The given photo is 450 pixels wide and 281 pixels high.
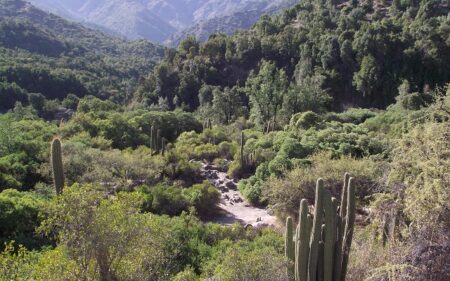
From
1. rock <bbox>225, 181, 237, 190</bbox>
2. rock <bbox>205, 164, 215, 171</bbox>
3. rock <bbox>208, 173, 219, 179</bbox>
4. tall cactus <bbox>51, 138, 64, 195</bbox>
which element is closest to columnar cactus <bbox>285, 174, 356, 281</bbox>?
tall cactus <bbox>51, 138, 64, 195</bbox>

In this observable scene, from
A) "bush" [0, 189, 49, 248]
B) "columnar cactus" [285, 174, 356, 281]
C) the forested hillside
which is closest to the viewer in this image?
"columnar cactus" [285, 174, 356, 281]

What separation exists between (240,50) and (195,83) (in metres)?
8.89

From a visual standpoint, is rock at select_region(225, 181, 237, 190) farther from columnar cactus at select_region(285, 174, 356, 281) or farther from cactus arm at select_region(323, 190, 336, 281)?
cactus arm at select_region(323, 190, 336, 281)

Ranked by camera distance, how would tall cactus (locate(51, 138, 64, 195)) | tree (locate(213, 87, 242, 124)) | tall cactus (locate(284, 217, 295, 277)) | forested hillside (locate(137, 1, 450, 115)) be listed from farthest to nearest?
forested hillside (locate(137, 1, 450, 115))
tree (locate(213, 87, 242, 124))
tall cactus (locate(51, 138, 64, 195))
tall cactus (locate(284, 217, 295, 277))

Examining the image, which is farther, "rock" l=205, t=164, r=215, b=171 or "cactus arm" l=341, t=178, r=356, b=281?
"rock" l=205, t=164, r=215, b=171

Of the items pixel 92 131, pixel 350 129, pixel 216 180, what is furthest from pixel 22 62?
pixel 350 129

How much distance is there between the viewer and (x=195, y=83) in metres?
65.8

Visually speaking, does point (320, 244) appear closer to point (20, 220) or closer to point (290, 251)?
point (290, 251)

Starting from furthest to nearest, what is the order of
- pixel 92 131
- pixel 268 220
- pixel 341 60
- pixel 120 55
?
pixel 120 55
pixel 341 60
pixel 92 131
pixel 268 220

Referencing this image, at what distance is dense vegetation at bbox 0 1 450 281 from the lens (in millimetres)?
10219

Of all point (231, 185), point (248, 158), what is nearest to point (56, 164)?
point (231, 185)

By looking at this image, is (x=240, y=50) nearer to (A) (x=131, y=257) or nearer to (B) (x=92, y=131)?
(B) (x=92, y=131)

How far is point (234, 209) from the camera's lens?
25266 millimetres

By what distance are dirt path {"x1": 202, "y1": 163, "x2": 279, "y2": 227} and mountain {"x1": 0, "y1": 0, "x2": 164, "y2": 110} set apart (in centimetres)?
3923
